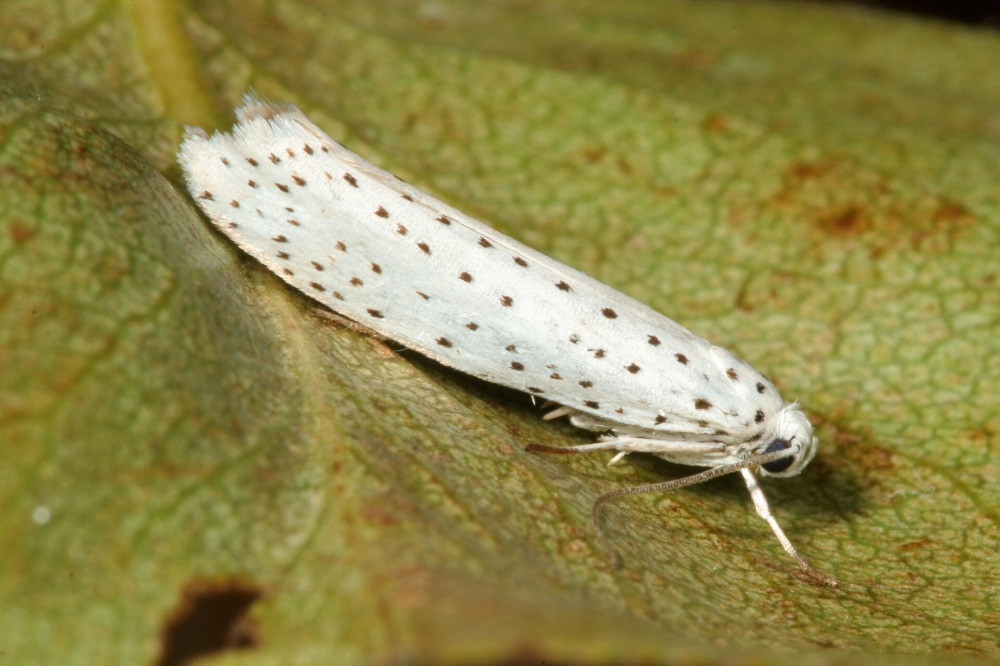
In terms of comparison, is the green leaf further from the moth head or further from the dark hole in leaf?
the moth head

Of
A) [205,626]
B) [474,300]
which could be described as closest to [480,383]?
[474,300]

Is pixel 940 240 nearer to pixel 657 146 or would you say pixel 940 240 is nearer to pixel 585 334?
pixel 657 146

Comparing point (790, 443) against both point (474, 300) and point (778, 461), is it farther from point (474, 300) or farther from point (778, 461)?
point (474, 300)

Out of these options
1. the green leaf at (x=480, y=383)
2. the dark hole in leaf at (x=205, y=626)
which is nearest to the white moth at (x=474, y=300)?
the green leaf at (x=480, y=383)

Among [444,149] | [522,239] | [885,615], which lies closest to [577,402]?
[522,239]

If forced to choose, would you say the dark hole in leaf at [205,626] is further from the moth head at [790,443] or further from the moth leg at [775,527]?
the moth head at [790,443]
